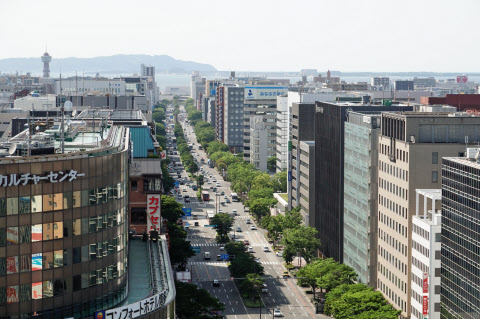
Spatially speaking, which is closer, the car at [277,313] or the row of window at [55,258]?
the row of window at [55,258]

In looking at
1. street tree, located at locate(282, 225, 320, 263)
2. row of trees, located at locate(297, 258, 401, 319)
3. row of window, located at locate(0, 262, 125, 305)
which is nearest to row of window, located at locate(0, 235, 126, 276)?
row of window, located at locate(0, 262, 125, 305)

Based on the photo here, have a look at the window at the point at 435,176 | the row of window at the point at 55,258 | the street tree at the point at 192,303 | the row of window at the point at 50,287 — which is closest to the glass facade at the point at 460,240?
the window at the point at 435,176

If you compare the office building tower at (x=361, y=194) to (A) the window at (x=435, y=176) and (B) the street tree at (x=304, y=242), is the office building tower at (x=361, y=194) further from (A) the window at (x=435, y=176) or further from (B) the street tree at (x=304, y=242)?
(A) the window at (x=435, y=176)

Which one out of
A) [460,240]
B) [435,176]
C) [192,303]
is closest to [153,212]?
[192,303]

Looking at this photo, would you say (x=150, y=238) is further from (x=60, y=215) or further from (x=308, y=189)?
(x=308, y=189)

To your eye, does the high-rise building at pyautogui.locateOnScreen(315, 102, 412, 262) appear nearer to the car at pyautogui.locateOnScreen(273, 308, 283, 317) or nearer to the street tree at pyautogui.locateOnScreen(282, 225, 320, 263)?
the street tree at pyautogui.locateOnScreen(282, 225, 320, 263)

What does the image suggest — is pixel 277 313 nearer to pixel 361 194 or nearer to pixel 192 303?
pixel 192 303

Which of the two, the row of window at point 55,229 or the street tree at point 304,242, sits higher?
the row of window at point 55,229

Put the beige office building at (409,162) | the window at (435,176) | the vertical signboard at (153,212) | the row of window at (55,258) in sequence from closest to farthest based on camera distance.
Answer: the row of window at (55,258) < the vertical signboard at (153,212) < the window at (435,176) < the beige office building at (409,162)
